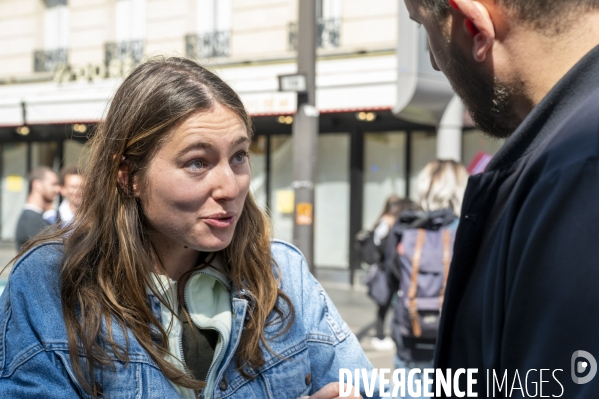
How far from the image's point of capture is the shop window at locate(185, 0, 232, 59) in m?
13.3

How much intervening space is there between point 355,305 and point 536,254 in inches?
394

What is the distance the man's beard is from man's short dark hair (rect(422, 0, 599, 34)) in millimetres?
114

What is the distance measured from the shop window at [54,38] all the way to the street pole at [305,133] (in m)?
9.91

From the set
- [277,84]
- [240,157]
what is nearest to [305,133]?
[277,84]

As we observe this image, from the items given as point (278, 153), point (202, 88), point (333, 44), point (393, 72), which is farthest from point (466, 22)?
point (278, 153)

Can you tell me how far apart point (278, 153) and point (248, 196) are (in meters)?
11.7

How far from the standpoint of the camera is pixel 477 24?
3.58ft

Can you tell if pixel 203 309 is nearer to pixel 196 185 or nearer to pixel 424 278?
pixel 196 185

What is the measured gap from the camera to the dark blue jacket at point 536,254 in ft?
2.80

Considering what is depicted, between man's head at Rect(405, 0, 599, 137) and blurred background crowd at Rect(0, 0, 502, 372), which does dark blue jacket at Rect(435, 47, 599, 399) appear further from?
blurred background crowd at Rect(0, 0, 502, 372)

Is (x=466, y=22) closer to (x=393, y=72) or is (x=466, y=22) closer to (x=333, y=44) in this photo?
(x=393, y=72)

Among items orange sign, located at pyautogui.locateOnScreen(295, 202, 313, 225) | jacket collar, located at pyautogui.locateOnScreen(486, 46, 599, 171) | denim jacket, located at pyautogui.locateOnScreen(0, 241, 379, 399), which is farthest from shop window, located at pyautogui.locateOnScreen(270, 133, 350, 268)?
jacket collar, located at pyautogui.locateOnScreen(486, 46, 599, 171)

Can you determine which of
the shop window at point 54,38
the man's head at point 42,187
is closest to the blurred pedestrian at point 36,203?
the man's head at point 42,187

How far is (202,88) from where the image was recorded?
5.82 ft
